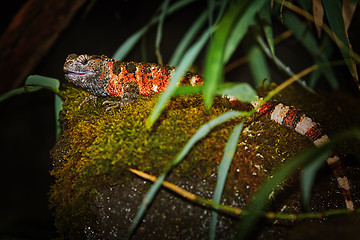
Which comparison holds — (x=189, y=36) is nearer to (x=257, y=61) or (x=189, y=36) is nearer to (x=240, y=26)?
(x=257, y=61)

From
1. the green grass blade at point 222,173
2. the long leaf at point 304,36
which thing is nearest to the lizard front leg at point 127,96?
the green grass blade at point 222,173

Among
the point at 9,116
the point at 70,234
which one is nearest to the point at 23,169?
the point at 9,116

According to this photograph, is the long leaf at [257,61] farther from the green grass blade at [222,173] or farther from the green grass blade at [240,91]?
the green grass blade at [222,173]

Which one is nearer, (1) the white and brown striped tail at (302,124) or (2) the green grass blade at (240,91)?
(2) the green grass blade at (240,91)

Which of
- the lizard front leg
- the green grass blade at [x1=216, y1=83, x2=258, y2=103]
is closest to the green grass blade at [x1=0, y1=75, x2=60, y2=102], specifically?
the lizard front leg

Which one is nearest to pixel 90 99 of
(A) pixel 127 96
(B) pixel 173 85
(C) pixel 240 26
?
(A) pixel 127 96

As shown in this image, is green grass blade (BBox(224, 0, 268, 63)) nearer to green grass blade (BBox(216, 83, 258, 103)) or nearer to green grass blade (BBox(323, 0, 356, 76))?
green grass blade (BBox(216, 83, 258, 103))
